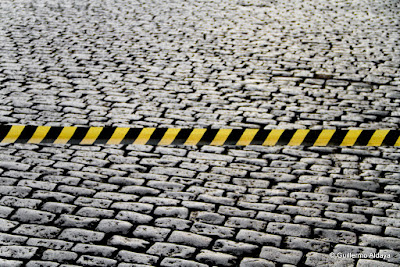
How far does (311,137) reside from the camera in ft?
20.8

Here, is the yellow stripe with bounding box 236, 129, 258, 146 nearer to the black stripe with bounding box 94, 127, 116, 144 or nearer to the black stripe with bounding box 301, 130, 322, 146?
the black stripe with bounding box 301, 130, 322, 146

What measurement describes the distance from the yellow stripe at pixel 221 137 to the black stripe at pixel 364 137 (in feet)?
5.33

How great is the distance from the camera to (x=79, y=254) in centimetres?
408

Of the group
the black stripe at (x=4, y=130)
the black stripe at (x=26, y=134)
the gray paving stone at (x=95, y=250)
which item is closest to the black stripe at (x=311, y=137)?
the gray paving stone at (x=95, y=250)

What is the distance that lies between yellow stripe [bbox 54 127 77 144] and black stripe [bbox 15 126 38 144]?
0.38 metres

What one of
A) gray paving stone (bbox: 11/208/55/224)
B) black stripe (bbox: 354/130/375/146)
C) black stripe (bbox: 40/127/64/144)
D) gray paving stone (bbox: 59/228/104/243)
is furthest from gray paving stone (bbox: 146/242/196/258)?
black stripe (bbox: 354/130/375/146)

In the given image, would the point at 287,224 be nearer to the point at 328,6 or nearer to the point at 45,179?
the point at 45,179

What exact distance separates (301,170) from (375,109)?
2.36m

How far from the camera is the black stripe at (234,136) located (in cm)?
626

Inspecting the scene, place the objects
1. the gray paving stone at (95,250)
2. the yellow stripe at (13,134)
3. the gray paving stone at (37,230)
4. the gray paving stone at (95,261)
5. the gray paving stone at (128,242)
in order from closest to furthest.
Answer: the gray paving stone at (95,261), the gray paving stone at (95,250), the gray paving stone at (128,242), the gray paving stone at (37,230), the yellow stripe at (13,134)

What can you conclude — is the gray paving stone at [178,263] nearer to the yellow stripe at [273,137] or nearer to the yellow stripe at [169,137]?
the yellow stripe at [169,137]

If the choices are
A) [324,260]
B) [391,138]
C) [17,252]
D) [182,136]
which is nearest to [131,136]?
[182,136]

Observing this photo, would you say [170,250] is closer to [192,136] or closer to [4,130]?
[192,136]

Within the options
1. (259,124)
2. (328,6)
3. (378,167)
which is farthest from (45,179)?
(328,6)
